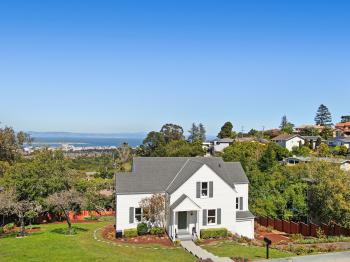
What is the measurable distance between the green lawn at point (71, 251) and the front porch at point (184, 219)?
112 inches

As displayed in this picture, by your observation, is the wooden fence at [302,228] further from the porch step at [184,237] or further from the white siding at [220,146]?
the white siding at [220,146]

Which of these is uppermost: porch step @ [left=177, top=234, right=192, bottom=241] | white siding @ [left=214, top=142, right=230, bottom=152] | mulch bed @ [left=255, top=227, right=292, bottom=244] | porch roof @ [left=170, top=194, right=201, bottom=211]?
white siding @ [left=214, top=142, right=230, bottom=152]

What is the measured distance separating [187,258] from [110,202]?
829 inches

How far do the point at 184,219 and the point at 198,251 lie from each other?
5.18m

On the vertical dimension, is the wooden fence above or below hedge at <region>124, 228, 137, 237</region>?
below

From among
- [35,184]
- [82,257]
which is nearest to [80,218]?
[35,184]

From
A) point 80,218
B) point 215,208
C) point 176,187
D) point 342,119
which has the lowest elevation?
point 80,218

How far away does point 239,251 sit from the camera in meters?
23.0

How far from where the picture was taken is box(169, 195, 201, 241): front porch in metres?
27.0

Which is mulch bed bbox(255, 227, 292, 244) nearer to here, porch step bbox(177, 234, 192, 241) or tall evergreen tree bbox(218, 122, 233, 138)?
porch step bbox(177, 234, 192, 241)

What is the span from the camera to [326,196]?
3316cm

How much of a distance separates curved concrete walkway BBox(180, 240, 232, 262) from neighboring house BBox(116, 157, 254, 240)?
1.33 m

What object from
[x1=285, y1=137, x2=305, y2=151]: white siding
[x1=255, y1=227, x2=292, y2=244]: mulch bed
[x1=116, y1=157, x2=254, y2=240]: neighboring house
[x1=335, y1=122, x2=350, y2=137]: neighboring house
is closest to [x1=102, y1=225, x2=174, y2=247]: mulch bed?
[x1=116, y1=157, x2=254, y2=240]: neighboring house

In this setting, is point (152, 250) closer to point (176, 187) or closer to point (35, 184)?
point (176, 187)
